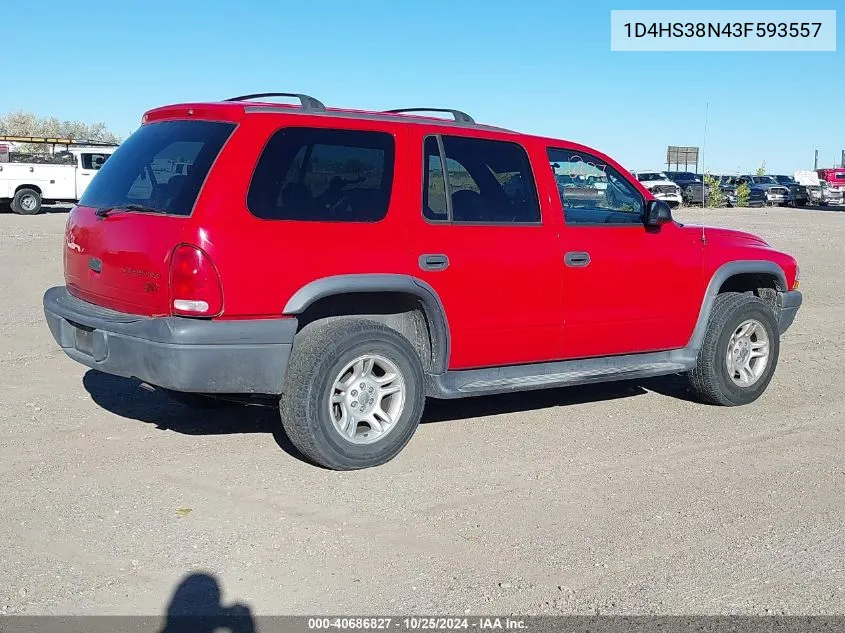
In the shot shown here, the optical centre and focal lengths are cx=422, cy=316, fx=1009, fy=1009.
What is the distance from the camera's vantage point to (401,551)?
435cm

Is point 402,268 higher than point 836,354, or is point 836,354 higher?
point 402,268

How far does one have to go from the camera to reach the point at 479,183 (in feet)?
19.6

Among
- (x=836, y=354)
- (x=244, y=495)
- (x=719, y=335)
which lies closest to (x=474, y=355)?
(x=244, y=495)

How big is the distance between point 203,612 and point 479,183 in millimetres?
3145

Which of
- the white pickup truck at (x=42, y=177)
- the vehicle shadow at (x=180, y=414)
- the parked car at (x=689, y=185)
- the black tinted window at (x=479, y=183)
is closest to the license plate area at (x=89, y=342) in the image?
the vehicle shadow at (x=180, y=414)

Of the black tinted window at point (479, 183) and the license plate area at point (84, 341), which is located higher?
the black tinted window at point (479, 183)

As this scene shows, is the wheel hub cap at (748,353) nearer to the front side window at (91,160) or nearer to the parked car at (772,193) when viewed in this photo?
the front side window at (91,160)

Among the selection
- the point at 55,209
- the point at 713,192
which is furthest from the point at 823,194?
the point at 55,209

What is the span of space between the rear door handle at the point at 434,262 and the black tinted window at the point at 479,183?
0.78 ft

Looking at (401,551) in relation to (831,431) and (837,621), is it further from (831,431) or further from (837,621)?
(831,431)

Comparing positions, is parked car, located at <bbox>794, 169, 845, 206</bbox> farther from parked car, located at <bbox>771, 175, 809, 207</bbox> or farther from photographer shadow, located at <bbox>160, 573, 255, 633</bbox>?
photographer shadow, located at <bbox>160, 573, 255, 633</bbox>

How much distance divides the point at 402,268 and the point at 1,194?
25.1 meters

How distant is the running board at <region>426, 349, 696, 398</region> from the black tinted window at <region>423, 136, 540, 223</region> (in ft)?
A: 3.00

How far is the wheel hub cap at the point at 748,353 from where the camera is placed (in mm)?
7203
